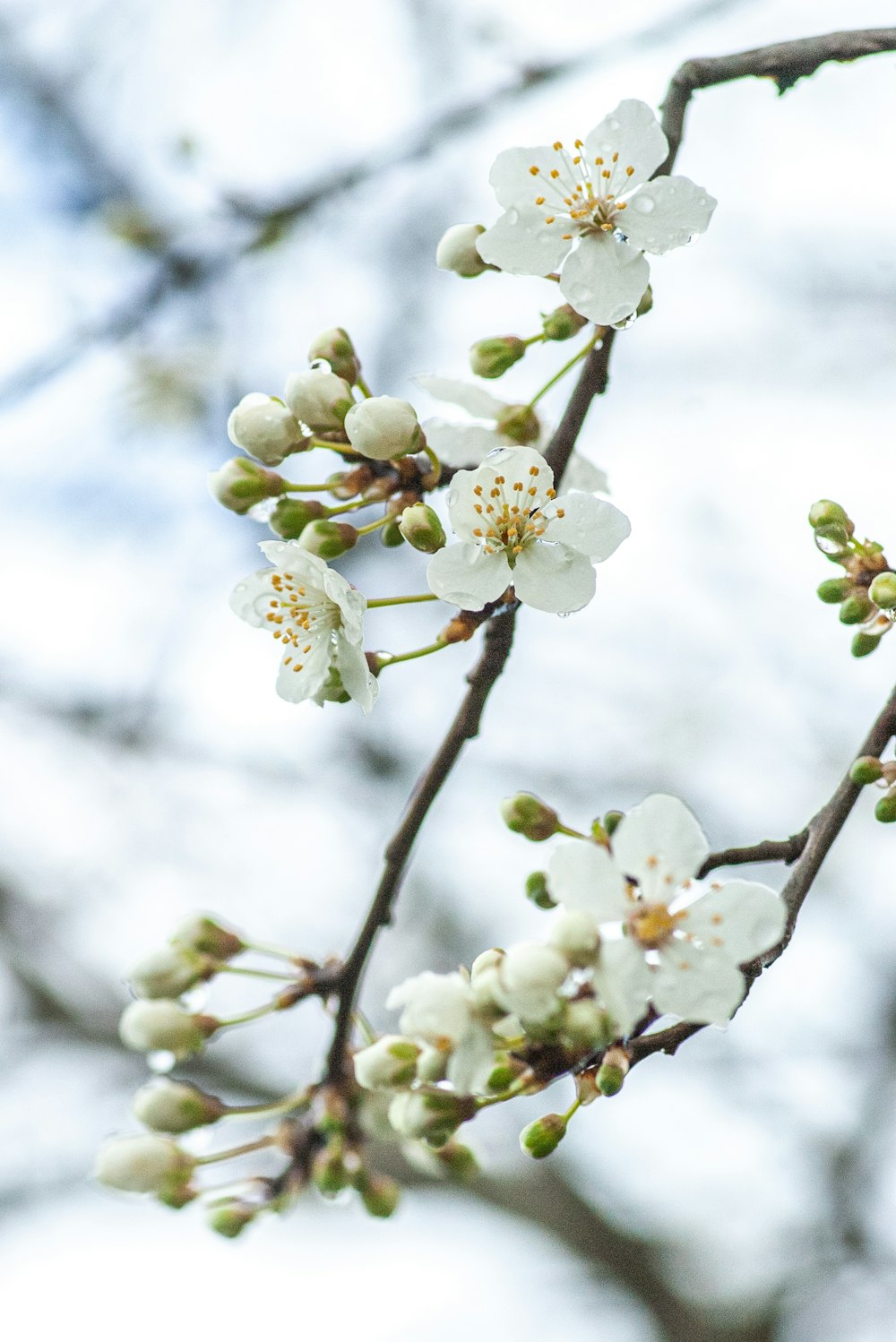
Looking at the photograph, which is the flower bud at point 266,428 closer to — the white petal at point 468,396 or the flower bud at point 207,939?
the white petal at point 468,396

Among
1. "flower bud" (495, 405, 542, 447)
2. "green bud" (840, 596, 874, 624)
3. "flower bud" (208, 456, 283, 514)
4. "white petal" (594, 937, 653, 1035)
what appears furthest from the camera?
"flower bud" (495, 405, 542, 447)

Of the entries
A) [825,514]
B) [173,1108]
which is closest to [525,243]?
[825,514]

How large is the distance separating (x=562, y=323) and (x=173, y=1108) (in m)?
1.13

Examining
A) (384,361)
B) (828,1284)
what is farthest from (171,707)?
(828,1284)

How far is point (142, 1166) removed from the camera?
1578mm

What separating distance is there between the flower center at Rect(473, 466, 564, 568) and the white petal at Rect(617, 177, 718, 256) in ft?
1.04

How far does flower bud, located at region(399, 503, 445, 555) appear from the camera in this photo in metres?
1.23

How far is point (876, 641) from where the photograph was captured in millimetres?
1340

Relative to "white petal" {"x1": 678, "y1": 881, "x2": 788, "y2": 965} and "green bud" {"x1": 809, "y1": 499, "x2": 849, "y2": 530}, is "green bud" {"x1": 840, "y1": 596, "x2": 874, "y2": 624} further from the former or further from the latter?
"white petal" {"x1": 678, "y1": 881, "x2": 788, "y2": 965}

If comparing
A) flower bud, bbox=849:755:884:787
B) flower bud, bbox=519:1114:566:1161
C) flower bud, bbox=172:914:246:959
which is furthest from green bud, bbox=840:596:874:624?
flower bud, bbox=172:914:246:959

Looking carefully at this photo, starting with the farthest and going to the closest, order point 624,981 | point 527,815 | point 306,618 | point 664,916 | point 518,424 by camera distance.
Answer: point 518,424 → point 306,618 → point 527,815 → point 664,916 → point 624,981

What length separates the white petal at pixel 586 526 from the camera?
125 cm

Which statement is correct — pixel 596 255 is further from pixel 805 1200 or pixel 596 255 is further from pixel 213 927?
pixel 805 1200

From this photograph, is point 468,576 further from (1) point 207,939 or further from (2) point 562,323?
(1) point 207,939
